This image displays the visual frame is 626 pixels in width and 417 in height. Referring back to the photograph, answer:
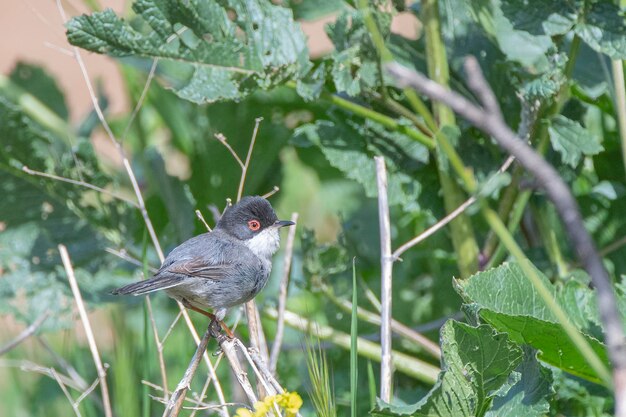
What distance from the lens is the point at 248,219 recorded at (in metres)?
3.15

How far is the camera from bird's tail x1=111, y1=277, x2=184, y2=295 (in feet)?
8.33

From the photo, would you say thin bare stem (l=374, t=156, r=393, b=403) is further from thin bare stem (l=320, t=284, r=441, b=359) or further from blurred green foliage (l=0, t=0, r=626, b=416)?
thin bare stem (l=320, t=284, r=441, b=359)

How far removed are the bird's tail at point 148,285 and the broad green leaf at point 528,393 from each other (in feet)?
3.36

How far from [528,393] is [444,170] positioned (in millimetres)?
823

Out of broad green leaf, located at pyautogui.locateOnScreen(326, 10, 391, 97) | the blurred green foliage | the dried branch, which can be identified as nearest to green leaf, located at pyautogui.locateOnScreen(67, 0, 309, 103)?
the blurred green foliage

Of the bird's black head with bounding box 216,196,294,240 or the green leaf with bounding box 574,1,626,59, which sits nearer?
the green leaf with bounding box 574,1,626,59

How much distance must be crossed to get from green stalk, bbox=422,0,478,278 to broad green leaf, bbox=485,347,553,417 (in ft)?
2.00

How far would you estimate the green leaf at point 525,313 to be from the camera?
238 centimetres

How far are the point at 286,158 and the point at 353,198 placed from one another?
53 centimetres

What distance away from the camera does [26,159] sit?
11.2 ft

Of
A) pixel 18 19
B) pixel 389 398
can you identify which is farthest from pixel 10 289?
pixel 18 19

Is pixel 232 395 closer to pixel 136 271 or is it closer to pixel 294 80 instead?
pixel 136 271

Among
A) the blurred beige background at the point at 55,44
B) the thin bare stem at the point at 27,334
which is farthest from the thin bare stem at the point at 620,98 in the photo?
the blurred beige background at the point at 55,44

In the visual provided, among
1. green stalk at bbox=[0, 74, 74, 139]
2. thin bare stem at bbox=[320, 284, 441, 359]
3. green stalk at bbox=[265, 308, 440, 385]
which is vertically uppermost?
green stalk at bbox=[0, 74, 74, 139]
